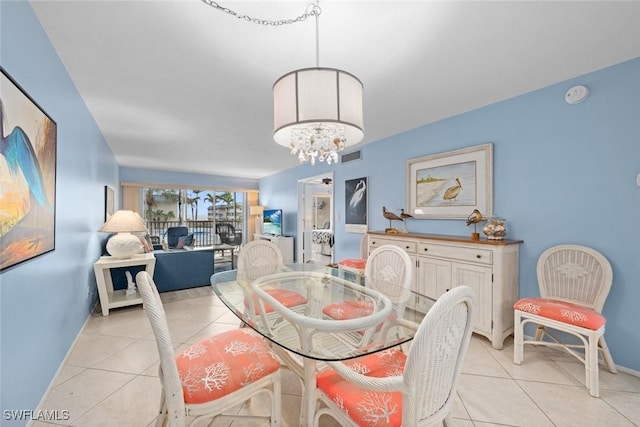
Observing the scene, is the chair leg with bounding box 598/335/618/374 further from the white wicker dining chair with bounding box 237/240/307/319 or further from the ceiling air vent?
the ceiling air vent

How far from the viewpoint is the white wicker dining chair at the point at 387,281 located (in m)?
1.73

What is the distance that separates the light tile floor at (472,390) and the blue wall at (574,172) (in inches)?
19.5

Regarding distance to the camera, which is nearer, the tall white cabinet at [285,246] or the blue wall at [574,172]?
the blue wall at [574,172]

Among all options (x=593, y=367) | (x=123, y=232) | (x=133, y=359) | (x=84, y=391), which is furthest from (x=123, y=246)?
(x=593, y=367)

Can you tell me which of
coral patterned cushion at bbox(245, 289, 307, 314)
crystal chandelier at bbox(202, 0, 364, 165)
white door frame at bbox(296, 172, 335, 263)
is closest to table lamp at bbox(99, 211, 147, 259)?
coral patterned cushion at bbox(245, 289, 307, 314)

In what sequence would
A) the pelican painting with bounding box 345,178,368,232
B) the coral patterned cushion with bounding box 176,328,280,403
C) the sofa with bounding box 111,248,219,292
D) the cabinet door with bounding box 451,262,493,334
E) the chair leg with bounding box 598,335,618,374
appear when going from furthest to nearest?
the pelican painting with bounding box 345,178,368,232 → the sofa with bounding box 111,248,219,292 → the cabinet door with bounding box 451,262,493,334 → the chair leg with bounding box 598,335,618,374 → the coral patterned cushion with bounding box 176,328,280,403

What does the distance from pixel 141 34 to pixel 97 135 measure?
239cm

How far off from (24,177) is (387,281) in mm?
2358

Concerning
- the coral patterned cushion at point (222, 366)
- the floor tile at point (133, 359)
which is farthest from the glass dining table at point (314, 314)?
the floor tile at point (133, 359)

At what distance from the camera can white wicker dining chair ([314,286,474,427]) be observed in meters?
0.85

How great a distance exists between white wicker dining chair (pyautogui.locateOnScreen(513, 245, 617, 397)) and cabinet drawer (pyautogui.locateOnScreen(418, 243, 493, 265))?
0.41 meters

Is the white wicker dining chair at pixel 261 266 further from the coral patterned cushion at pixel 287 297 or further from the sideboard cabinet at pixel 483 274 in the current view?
the sideboard cabinet at pixel 483 274

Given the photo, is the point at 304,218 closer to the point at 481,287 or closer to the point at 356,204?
the point at 356,204

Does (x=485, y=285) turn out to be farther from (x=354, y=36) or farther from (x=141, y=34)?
(x=141, y=34)
